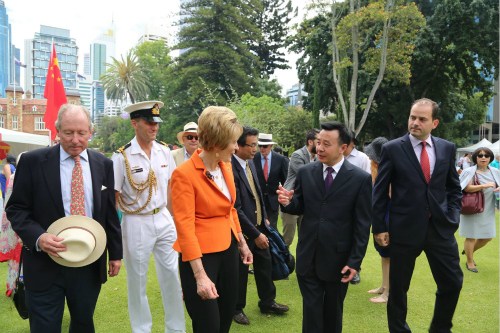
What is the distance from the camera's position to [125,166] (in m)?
3.76

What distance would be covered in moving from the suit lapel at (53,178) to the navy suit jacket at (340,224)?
5.92ft

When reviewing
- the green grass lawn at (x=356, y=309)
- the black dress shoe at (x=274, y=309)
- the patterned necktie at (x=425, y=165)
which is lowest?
the green grass lawn at (x=356, y=309)

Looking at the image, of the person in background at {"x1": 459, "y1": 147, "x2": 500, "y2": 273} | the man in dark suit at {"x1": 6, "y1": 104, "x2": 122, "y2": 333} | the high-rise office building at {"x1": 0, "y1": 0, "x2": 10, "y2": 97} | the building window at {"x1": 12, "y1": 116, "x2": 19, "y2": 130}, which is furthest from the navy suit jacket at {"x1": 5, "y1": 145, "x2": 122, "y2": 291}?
the high-rise office building at {"x1": 0, "y1": 0, "x2": 10, "y2": 97}

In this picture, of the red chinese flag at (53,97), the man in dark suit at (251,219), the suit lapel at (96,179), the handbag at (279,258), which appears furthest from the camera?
the red chinese flag at (53,97)

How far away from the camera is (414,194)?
142 inches

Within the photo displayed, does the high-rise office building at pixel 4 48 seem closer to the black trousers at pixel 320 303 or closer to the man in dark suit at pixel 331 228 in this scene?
the man in dark suit at pixel 331 228

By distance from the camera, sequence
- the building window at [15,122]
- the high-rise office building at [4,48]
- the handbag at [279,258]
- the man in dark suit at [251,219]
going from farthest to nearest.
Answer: the high-rise office building at [4,48] → the building window at [15,122] → the handbag at [279,258] → the man in dark suit at [251,219]

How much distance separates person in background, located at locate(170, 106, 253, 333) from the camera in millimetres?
2451

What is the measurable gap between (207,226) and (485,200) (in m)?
5.87

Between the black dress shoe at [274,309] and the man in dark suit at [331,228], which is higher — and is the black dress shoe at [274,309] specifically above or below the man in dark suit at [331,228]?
below

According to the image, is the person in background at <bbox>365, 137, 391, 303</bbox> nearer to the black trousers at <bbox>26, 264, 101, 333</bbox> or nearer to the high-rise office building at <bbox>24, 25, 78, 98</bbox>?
the black trousers at <bbox>26, 264, 101, 333</bbox>

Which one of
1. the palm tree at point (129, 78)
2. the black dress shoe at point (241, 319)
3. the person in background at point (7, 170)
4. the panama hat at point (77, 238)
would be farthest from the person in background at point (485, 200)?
the palm tree at point (129, 78)

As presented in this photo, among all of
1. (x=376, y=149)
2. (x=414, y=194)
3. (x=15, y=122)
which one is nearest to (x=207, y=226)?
(x=414, y=194)

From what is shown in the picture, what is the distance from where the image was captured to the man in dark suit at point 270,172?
624 cm
